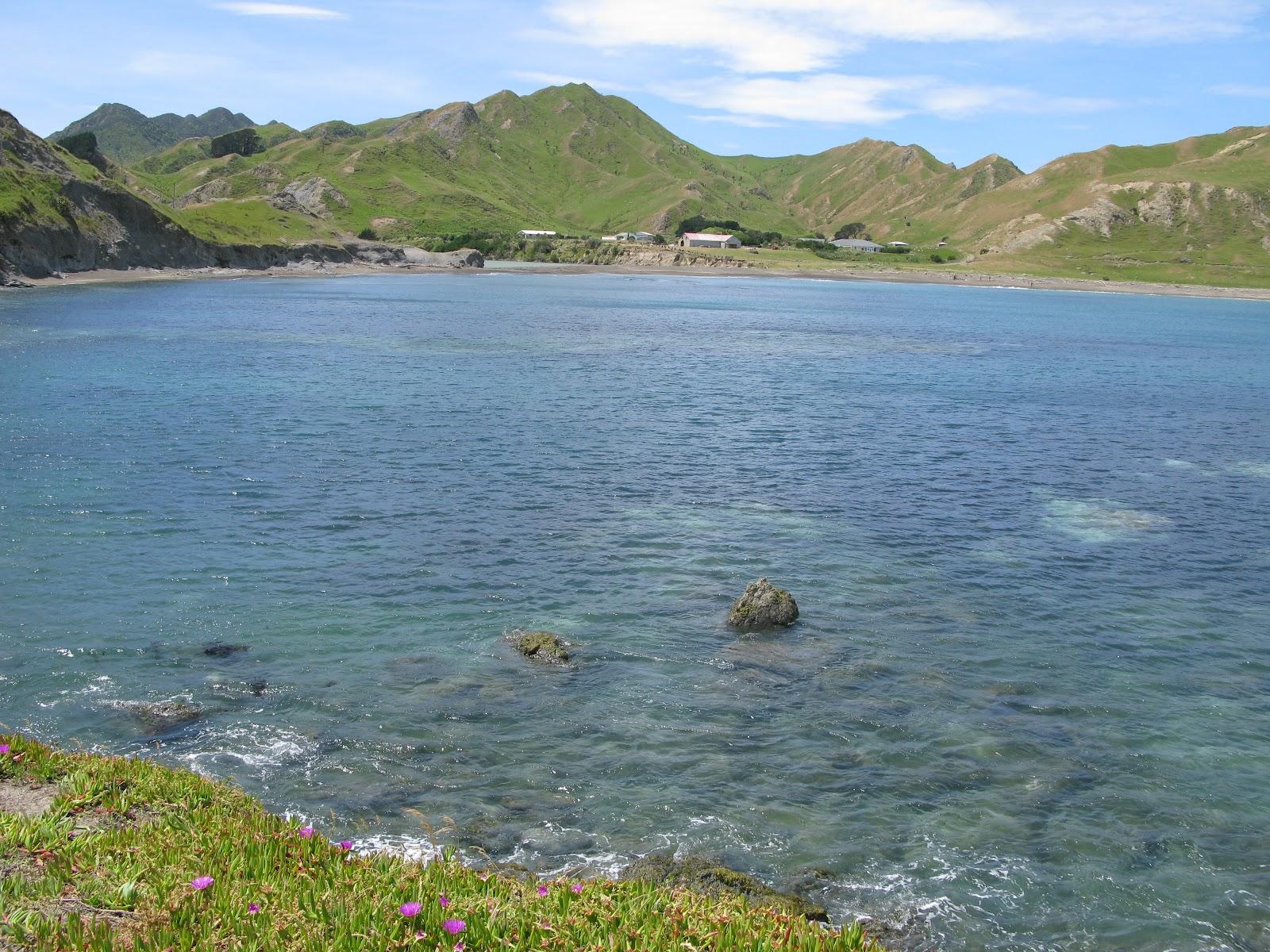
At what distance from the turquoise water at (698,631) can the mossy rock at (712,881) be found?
2.02 feet

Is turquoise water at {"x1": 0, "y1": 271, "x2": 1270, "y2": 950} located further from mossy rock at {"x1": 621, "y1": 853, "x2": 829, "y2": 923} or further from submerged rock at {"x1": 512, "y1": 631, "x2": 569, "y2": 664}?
mossy rock at {"x1": 621, "y1": 853, "x2": 829, "y2": 923}

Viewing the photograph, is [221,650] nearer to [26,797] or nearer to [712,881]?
[26,797]

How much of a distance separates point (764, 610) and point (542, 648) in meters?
5.96

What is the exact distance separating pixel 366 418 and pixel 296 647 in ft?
97.1

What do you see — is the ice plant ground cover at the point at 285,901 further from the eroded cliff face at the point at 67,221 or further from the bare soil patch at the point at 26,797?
the eroded cliff face at the point at 67,221

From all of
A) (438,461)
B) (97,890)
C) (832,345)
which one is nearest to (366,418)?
(438,461)

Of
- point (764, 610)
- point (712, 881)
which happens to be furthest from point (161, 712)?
point (764, 610)

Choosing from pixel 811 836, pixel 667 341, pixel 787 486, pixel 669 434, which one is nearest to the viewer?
A: pixel 811 836

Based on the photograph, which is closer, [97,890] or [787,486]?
[97,890]

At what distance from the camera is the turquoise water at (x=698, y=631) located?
16.2 m

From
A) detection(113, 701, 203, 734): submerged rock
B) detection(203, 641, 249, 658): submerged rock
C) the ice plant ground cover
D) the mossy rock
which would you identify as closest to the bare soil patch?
the ice plant ground cover

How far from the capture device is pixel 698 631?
81.5 ft

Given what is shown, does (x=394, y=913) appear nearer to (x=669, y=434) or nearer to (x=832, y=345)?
(x=669, y=434)

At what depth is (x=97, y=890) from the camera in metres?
9.28
